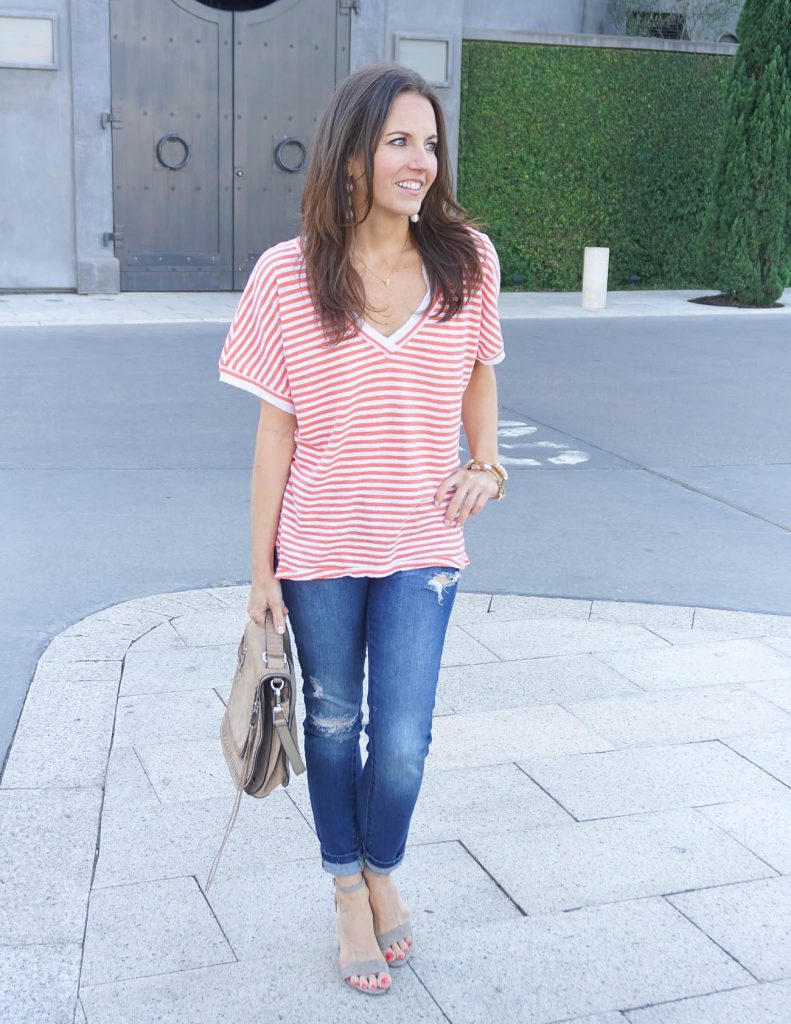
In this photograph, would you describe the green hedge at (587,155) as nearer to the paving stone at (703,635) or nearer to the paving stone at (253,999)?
the paving stone at (703,635)

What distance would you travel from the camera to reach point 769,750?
4.11 meters

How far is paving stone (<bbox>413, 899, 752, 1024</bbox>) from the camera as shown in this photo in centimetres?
279

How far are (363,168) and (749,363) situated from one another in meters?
10.4

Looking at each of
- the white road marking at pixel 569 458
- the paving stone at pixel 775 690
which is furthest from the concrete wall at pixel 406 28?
the paving stone at pixel 775 690

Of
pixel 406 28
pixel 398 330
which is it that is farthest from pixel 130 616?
pixel 406 28

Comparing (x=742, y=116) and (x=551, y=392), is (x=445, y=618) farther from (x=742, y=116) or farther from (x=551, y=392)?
(x=742, y=116)

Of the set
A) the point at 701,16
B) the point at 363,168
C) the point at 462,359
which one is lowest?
the point at 462,359

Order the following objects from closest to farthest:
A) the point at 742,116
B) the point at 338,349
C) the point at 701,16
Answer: the point at 338,349 → the point at 742,116 → the point at 701,16

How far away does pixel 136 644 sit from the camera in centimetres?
498

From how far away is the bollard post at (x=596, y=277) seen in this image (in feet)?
53.5

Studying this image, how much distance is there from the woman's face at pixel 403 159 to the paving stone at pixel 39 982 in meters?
1.75

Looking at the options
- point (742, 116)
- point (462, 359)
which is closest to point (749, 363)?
point (742, 116)

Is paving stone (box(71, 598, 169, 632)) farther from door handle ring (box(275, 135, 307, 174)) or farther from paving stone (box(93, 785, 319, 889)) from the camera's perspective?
door handle ring (box(275, 135, 307, 174))

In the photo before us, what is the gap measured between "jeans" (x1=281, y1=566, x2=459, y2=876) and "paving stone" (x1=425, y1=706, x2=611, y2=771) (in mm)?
1061
